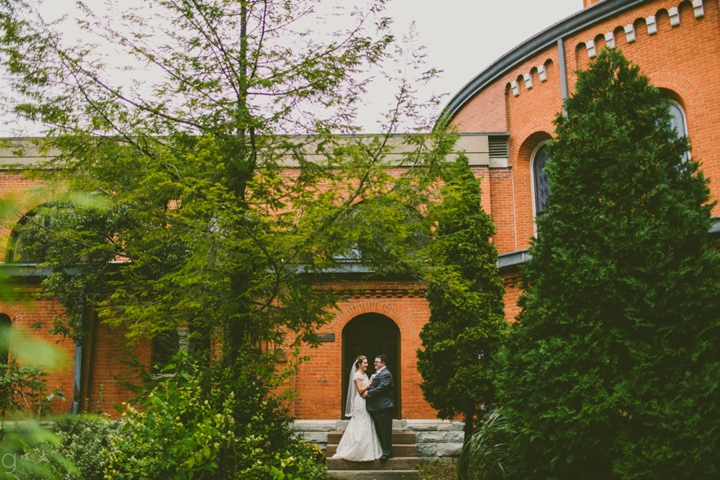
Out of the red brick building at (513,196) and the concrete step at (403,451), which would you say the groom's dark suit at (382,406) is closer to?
the concrete step at (403,451)

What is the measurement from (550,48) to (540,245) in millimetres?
10431

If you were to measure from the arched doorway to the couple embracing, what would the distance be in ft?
10.1

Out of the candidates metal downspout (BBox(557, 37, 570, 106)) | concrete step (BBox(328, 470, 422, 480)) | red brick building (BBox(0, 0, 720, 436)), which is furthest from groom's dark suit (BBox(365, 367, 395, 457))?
metal downspout (BBox(557, 37, 570, 106))

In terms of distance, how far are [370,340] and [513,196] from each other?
532 centimetres

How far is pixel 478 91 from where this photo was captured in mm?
17109

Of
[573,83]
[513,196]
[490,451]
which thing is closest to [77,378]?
[490,451]

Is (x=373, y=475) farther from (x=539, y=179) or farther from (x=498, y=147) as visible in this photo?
(x=498, y=147)

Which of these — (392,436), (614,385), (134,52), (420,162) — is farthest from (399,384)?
(134,52)

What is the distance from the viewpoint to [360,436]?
32.3 ft

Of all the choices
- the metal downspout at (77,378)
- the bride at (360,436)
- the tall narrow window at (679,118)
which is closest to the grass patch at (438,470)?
the bride at (360,436)

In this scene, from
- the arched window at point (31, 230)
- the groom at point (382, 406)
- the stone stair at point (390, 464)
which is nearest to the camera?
the arched window at point (31, 230)

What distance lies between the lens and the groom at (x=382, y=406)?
32.6 ft

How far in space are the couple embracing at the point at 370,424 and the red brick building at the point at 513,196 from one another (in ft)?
7.58

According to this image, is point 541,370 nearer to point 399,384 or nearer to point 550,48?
point 399,384
